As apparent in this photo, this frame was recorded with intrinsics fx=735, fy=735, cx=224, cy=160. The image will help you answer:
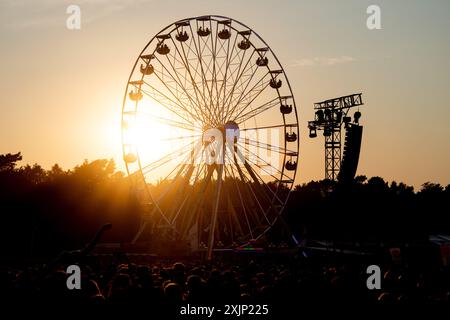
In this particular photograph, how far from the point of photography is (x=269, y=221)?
5484 centimetres

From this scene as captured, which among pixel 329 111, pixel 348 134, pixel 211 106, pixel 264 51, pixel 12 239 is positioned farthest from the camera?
pixel 329 111

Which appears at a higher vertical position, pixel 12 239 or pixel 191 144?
pixel 191 144

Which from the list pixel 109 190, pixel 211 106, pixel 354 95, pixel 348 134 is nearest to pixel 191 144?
pixel 211 106

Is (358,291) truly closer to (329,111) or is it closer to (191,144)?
(191,144)

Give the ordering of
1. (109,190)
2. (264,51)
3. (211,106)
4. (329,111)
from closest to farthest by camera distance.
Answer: (211,106) → (264,51) → (329,111) → (109,190)
